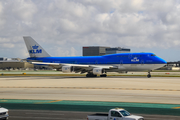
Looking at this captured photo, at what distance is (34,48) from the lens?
74.8 meters

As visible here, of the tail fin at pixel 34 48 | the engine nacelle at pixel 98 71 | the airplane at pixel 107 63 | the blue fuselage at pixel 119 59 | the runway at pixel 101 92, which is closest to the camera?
the runway at pixel 101 92

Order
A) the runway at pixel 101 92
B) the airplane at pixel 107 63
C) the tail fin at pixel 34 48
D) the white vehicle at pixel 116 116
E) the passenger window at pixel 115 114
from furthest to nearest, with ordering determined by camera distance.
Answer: the tail fin at pixel 34 48 < the airplane at pixel 107 63 < the runway at pixel 101 92 < the passenger window at pixel 115 114 < the white vehicle at pixel 116 116

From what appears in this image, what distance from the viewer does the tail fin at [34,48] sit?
243 ft

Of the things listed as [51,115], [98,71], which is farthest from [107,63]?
[51,115]

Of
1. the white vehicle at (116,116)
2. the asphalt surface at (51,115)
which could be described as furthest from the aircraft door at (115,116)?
the asphalt surface at (51,115)

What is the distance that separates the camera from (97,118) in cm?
1429

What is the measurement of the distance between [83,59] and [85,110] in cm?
5250

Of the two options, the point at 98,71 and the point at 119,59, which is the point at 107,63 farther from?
the point at 98,71

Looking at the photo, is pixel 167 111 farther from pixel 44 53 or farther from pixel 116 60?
pixel 44 53

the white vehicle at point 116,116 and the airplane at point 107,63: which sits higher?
the airplane at point 107,63

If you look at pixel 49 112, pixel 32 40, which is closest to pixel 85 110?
pixel 49 112

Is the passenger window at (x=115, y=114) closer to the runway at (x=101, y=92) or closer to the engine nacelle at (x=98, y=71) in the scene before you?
the runway at (x=101, y=92)

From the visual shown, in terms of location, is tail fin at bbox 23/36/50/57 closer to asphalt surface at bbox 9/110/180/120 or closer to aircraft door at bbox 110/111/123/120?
asphalt surface at bbox 9/110/180/120

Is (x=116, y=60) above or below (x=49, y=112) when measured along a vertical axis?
above
